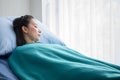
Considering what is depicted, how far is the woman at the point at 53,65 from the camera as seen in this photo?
109 centimetres

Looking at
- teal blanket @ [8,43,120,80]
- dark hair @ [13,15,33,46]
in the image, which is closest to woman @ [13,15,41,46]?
dark hair @ [13,15,33,46]

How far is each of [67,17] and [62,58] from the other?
1.17 m

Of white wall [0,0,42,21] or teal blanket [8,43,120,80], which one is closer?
teal blanket [8,43,120,80]

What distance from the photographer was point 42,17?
2.52m

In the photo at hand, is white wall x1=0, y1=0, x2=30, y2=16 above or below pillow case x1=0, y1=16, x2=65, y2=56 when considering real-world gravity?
above

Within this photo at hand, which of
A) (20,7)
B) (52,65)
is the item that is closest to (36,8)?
(20,7)

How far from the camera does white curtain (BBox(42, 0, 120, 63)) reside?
91.7 inches

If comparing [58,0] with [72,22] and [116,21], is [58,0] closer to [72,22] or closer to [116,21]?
[72,22]

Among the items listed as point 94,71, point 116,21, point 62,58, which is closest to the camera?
point 94,71

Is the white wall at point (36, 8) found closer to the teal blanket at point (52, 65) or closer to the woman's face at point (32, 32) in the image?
the woman's face at point (32, 32)

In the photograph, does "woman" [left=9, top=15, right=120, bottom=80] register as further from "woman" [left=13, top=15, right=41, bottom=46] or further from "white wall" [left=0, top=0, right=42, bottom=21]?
"white wall" [left=0, top=0, right=42, bottom=21]

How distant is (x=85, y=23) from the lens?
2.43 meters

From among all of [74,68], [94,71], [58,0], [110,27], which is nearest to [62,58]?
[74,68]

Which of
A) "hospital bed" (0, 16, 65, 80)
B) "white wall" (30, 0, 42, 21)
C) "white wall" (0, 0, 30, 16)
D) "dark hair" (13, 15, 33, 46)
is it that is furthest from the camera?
"white wall" (30, 0, 42, 21)
